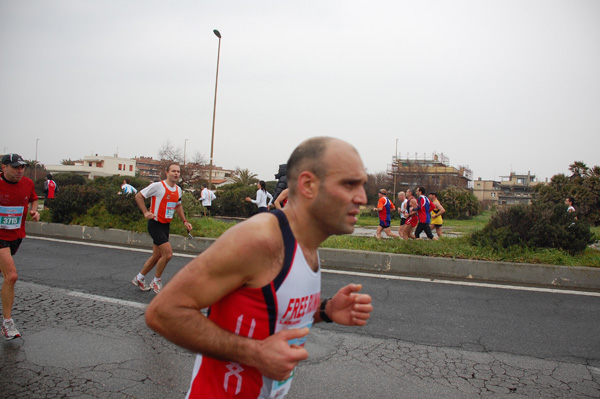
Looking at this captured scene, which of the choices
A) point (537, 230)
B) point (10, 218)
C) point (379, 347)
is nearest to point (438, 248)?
point (537, 230)

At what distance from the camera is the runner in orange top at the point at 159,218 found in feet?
22.0

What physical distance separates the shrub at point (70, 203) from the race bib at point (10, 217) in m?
8.70

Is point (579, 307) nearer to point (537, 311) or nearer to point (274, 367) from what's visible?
point (537, 311)

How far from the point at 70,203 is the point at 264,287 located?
13.5 meters

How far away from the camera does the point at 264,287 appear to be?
1490mm

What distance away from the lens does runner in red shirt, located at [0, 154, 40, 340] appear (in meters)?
4.81

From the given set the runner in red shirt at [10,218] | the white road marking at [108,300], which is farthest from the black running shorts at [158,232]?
the runner in red shirt at [10,218]

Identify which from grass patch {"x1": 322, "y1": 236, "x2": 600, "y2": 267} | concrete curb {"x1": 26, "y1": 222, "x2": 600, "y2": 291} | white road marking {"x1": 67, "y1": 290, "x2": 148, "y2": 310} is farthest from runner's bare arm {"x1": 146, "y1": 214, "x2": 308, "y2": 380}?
grass patch {"x1": 322, "y1": 236, "x2": 600, "y2": 267}

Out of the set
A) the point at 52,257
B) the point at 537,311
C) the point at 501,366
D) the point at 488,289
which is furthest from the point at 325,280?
the point at 52,257

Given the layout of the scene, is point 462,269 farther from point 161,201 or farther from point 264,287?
point 264,287

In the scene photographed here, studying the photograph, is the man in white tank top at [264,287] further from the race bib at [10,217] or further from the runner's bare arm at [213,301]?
the race bib at [10,217]

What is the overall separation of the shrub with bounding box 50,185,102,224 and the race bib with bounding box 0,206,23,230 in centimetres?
870

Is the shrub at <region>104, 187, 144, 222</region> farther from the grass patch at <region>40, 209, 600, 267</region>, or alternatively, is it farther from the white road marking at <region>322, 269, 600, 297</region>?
the white road marking at <region>322, 269, 600, 297</region>

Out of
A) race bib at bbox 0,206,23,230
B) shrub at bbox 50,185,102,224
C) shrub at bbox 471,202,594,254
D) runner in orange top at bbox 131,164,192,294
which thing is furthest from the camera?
shrub at bbox 50,185,102,224
